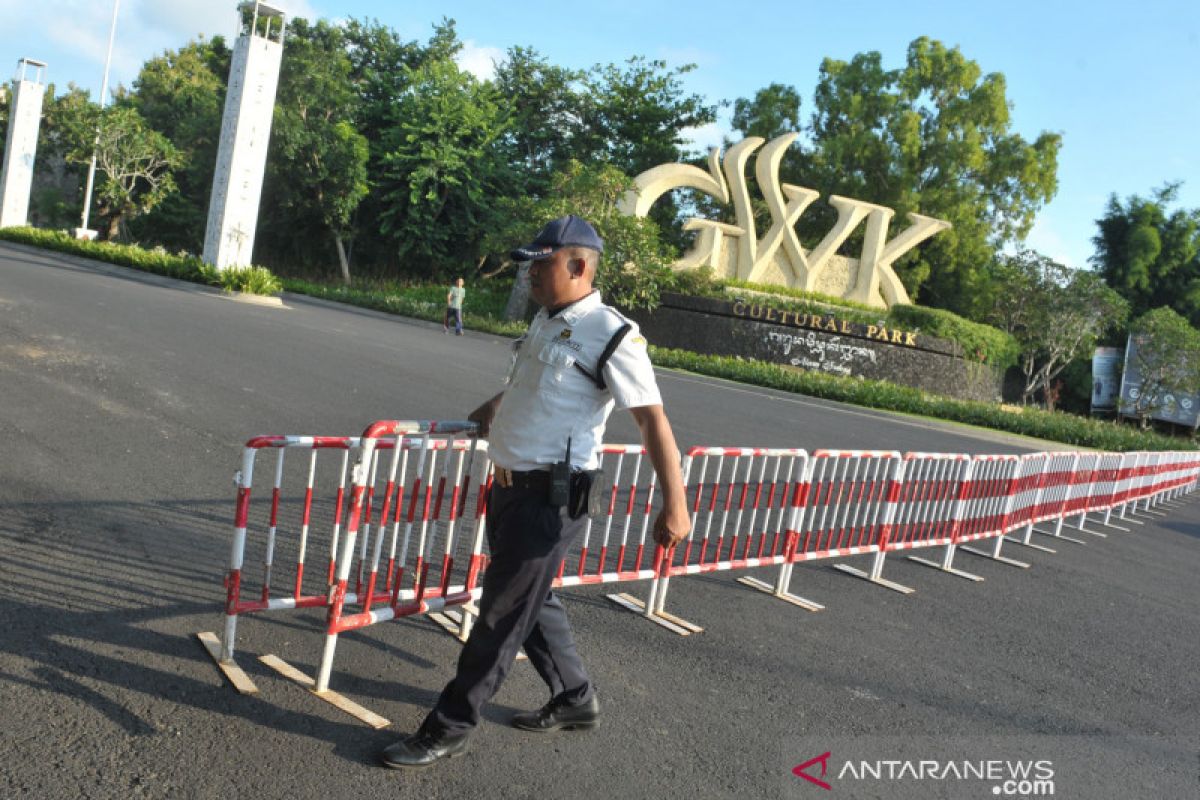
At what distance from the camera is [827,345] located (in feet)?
94.5

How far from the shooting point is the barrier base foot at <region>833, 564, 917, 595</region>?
22.7 feet

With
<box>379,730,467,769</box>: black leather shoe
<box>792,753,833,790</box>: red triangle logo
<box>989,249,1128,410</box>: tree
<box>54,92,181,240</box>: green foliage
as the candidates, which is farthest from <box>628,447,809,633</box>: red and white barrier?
<box>54,92,181,240</box>: green foliage

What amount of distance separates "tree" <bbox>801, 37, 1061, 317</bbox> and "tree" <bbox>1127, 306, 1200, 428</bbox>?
10253 mm

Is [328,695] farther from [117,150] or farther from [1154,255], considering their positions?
[1154,255]

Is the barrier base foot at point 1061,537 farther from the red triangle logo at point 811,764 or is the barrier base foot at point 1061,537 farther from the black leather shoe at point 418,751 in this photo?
the black leather shoe at point 418,751

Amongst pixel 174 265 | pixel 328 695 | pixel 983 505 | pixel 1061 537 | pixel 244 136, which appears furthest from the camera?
pixel 174 265

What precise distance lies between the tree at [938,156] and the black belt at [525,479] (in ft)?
136

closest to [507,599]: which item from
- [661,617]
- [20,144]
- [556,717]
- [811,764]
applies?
[556,717]

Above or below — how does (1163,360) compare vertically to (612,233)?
below

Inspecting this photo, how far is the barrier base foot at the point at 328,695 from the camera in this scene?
3.44 metres

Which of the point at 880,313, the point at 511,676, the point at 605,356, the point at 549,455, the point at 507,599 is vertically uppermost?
the point at 880,313

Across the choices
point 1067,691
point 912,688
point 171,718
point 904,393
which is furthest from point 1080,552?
point 904,393

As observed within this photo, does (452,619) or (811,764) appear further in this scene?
(452,619)

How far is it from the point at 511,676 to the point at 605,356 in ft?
5.81
